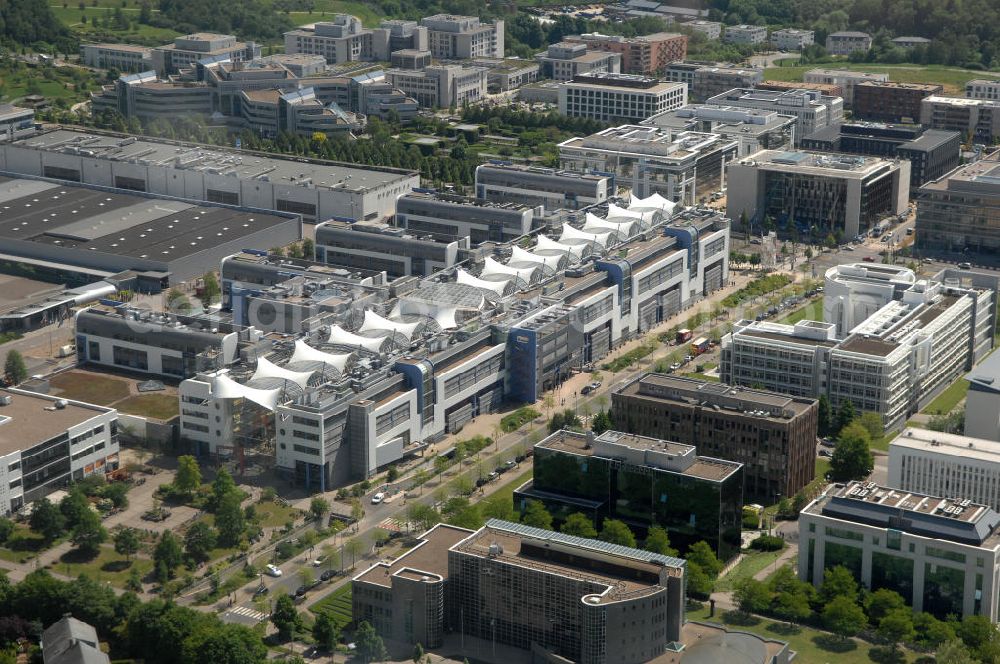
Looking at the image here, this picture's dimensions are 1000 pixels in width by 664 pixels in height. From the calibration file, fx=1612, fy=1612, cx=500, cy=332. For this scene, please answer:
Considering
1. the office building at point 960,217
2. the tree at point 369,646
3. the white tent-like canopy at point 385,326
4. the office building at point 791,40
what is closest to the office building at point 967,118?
the office building at point 960,217

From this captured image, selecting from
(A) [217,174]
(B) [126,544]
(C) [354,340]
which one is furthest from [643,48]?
(B) [126,544]

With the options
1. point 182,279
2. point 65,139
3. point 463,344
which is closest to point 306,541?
point 463,344

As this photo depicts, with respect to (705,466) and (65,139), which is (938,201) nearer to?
(705,466)

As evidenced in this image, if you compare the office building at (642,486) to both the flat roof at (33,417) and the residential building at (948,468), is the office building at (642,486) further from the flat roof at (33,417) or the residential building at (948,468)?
the flat roof at (33,417)

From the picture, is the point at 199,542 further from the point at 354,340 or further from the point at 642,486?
the point at 642,486

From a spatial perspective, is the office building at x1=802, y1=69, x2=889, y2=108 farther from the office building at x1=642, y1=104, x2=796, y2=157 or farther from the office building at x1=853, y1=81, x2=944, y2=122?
the office building at x1=642, y1=104, x2=796, y2=157
